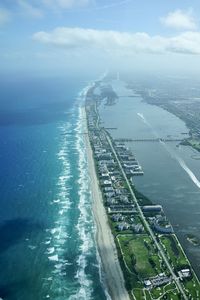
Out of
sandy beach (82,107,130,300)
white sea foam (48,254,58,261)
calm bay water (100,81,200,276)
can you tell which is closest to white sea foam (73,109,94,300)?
sandy beach (82,107,130,300)

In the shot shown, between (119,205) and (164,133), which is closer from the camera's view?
(119,205)

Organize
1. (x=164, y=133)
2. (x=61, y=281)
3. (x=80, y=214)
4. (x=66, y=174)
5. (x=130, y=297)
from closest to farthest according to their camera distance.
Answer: (x=130, y=297) < (x=61, y=281) < (x=80, y=214) < (x=66, y=174) < (x=164, y=133)

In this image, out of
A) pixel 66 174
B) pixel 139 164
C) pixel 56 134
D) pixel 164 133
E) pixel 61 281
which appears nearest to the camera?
pixel 61 281

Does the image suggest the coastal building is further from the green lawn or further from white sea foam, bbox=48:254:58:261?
white sea foam, bbox=48:254:58:261

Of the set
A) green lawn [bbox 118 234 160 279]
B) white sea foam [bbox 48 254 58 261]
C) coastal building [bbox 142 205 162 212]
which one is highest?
coastal building [bbox 142 205 162 212]

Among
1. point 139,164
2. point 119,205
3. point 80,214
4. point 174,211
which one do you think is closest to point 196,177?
point 139,164

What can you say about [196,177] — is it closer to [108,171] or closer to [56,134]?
[108,171]
